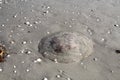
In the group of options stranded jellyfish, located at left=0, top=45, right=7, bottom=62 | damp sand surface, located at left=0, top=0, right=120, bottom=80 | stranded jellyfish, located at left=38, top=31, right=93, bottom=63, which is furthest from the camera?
stranded jellyfish, located at left=38, top=31, right=93, bottom=63

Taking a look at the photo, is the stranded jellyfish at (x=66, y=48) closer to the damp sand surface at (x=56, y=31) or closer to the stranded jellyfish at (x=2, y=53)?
the damp sand surface at (x=56, y=31)

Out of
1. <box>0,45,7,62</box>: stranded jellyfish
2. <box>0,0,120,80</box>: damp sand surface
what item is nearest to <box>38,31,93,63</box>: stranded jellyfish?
<box>0,0,120,80</box>: damp sand surface

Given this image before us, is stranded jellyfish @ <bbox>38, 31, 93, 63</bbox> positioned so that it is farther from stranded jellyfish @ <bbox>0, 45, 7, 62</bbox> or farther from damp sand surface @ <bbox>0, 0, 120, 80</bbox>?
stranded jellyfish @ <bbox>0, 45, 7, 62</bbox>

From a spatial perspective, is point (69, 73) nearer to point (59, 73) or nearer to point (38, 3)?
point (59, 73)

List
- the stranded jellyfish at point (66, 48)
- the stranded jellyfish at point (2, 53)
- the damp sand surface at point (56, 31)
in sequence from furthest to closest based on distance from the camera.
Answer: the stranded jellyfish at point (66, 48) → the stranded jellyfish at point (2, 53) → the damp sand surface at point (56, 31)

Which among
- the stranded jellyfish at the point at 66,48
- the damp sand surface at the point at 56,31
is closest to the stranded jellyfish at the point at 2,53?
the damp sand surface at the point at 56,31

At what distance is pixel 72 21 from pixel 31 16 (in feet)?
3.86

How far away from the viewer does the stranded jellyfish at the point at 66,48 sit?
6.02m

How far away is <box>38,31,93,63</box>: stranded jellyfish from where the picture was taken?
19.7 ft

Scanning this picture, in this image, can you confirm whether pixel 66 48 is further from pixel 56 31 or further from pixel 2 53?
pixel 2 53

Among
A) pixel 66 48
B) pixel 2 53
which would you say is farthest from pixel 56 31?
pixel 2 53

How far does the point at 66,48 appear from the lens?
607 cm

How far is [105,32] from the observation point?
6.91 meters

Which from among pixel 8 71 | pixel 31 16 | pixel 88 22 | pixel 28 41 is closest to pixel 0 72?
pixel 8 71
